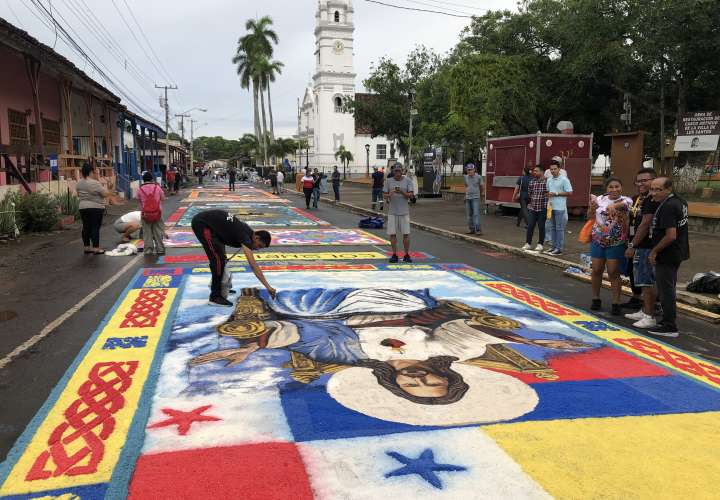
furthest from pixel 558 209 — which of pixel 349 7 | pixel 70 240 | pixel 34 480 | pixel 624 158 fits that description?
pixel 349 7

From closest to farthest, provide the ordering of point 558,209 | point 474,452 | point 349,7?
point 474,452
point 558,209
point 349,7

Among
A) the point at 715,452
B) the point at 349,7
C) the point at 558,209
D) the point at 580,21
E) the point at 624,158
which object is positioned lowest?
the point at 715,452

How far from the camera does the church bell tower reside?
69.0m

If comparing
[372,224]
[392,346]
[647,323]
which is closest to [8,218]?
[372,224]

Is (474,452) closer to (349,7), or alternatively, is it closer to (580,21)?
(580,21)

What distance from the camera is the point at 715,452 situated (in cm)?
345

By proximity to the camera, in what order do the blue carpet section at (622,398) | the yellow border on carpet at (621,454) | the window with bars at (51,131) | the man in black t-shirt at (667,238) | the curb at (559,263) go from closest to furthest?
the yellow border on carpet at (621,454) < the blue carpet section at (622,398) < the man in black t-shirt at (667,238) < the curb at (559,263) < the window with bars at (51,131)

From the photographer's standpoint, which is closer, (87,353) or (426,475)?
(426,475)

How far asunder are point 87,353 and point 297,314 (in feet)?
7.30

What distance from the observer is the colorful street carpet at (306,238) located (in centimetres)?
1248

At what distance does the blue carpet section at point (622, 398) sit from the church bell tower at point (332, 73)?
66.5m

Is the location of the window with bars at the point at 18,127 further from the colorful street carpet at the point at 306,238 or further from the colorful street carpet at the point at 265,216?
the colorful street carpet at the point at 306,238

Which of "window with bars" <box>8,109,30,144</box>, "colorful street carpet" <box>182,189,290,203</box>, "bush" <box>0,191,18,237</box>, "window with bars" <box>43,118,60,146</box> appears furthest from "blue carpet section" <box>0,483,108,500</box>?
"colorful street carpet" <box>182,189,290,203</box>

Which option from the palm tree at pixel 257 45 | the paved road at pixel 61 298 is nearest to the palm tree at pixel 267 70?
the palm tree at pixel 257 45
